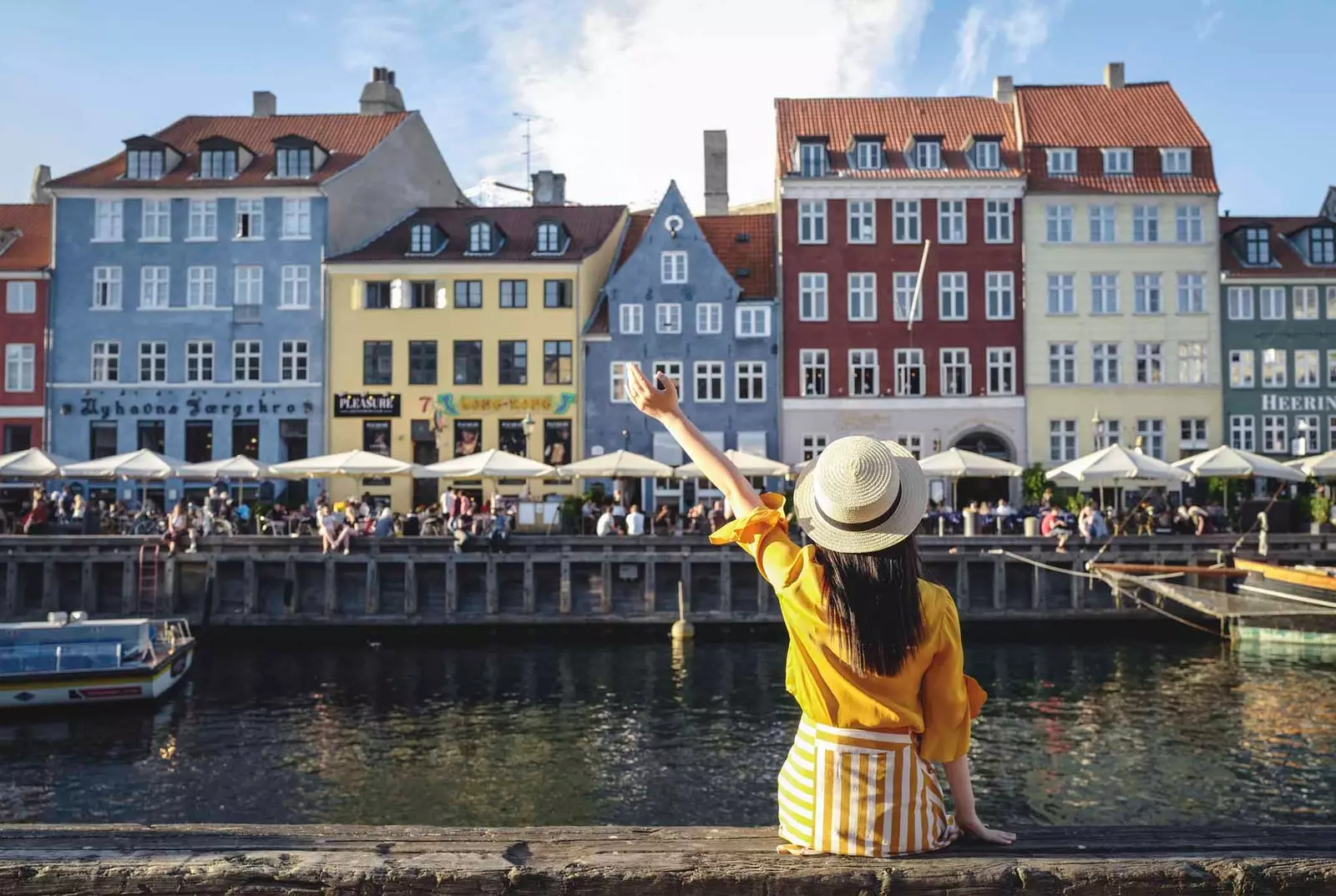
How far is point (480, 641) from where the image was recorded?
29.0 meters

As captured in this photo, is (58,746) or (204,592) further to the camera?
(204,592)

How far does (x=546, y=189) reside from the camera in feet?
171

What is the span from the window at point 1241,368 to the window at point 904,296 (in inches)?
450

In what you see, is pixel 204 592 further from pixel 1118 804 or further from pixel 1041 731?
pixel 1118 804

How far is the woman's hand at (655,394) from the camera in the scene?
3.77 metres

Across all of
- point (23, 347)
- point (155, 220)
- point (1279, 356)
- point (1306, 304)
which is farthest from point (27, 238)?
point (1306, 304)

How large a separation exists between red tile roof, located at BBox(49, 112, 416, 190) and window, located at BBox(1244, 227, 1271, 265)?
33.0 meters

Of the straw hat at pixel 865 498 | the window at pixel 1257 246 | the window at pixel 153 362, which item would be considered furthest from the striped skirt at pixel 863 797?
the window at pixel 1257 246

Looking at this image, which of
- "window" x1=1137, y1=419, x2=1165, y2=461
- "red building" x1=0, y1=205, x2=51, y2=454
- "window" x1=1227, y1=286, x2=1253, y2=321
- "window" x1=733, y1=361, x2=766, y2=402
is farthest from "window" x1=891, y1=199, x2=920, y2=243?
"red building" x1=0, y1=205, x2=51, y2=454

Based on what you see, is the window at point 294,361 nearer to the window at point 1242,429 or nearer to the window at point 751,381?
the window at point 751,381

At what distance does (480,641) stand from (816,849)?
2603cm

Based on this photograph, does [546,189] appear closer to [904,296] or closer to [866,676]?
[904,296]

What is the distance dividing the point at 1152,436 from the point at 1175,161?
10.4 m

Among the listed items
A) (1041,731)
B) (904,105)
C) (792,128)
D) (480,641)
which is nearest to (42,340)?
(480,641)
